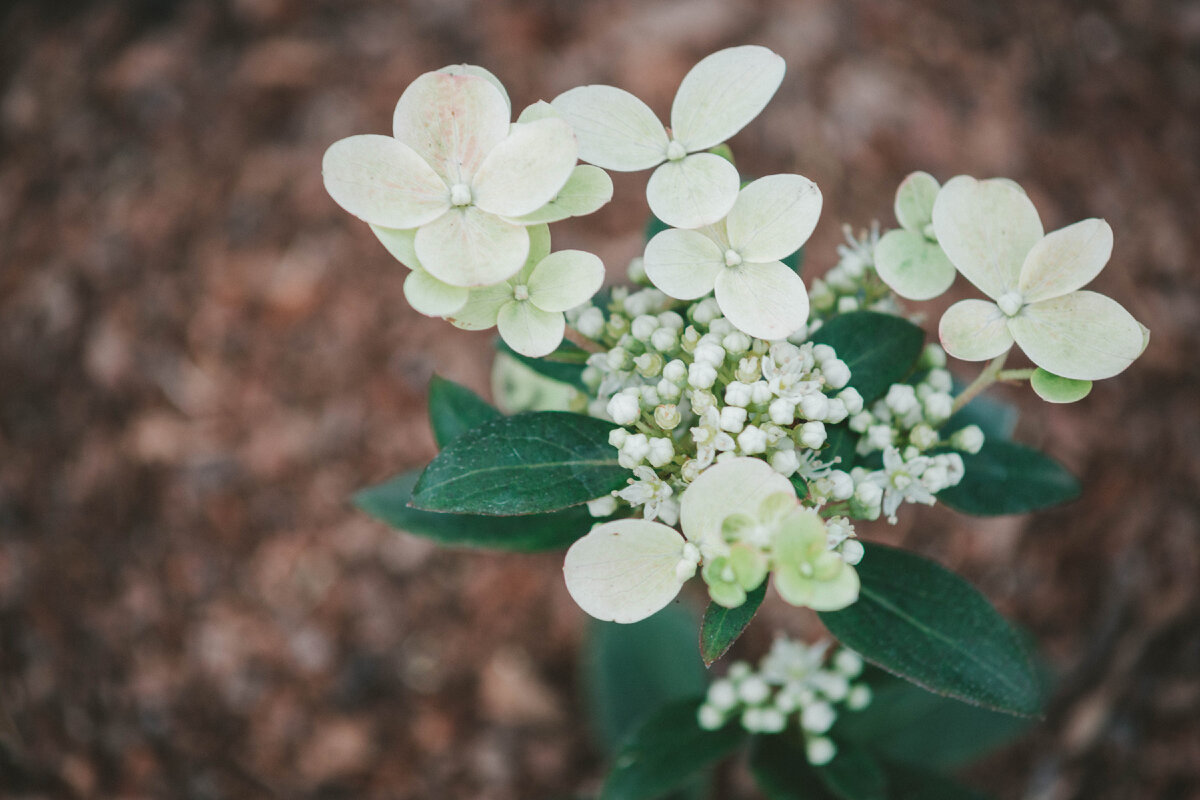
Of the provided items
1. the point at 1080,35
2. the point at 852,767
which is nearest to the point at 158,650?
the point at 852,767

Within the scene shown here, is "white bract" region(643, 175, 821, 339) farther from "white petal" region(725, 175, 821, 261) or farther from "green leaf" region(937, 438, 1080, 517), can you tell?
"green leaf" region(937, 438, 1080, 517)

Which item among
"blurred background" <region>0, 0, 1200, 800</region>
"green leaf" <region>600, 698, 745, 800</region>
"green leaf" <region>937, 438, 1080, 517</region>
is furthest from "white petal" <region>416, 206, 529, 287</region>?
"blurred background" <region>0, 0, 1200, 800</region>

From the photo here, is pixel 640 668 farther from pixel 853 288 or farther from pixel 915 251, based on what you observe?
pixel 915 251

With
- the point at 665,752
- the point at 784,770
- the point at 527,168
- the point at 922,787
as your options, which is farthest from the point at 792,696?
the point at 527,168

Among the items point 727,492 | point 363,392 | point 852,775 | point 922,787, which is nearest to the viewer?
point 727,492

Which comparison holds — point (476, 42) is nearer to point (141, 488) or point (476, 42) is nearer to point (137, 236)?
point (137, 236)

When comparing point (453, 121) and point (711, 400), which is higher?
point (453, 121)
